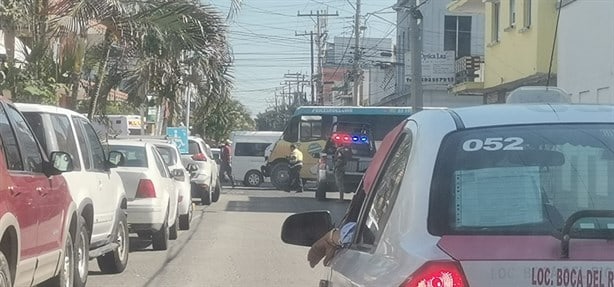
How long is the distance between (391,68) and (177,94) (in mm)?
28365

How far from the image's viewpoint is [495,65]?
98.2 ft

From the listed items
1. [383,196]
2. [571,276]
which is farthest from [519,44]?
[571,276]

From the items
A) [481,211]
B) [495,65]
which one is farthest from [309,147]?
[481,211]

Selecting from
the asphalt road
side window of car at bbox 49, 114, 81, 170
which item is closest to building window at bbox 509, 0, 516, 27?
the asphalt road

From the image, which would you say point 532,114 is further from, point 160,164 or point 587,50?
point 587,50

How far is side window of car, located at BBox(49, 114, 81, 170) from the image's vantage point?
960 cm

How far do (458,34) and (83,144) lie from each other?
118ft

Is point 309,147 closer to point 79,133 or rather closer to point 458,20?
point 458,20

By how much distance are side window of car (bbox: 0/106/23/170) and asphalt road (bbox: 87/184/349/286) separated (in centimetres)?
397

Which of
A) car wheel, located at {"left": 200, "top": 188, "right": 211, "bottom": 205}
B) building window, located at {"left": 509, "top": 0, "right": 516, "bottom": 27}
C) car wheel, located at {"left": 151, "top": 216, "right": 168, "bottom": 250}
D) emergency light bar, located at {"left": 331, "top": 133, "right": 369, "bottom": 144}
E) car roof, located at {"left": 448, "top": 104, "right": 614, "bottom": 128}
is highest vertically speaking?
building window, located at {"left": 509, "top": 0, "right": 516, "bottom": 27}

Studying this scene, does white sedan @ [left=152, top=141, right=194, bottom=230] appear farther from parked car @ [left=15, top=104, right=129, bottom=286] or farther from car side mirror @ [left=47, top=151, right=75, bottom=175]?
car side mirror @ [left=47, top=151, right=75, bottom=175]

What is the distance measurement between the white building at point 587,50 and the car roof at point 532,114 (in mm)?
15812

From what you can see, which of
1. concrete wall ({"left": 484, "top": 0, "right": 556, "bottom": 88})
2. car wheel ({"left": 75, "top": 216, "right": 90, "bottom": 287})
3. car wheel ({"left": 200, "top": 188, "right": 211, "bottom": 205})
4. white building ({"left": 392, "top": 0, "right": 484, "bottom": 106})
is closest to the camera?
car wheel ({"left": 75, "top": 216, "right": 90, "bottom": 287})

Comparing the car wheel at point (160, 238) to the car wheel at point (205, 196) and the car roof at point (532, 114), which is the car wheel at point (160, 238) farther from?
the car wheel at point (205, 196)
